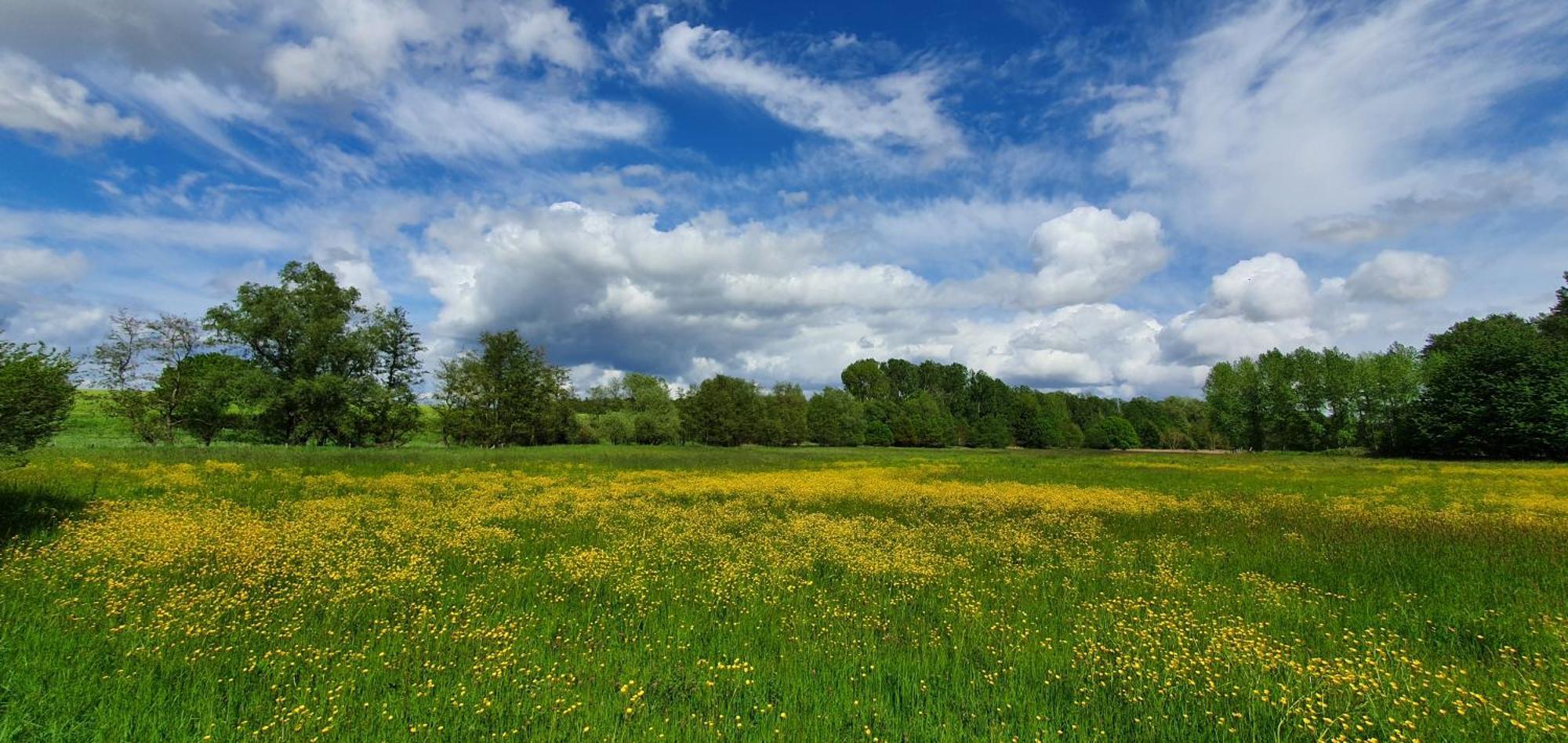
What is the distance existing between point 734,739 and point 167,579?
8.99 m

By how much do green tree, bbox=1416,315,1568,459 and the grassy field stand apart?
52515mm

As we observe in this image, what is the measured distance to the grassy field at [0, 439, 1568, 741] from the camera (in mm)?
4797

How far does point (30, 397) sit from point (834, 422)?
329 feet

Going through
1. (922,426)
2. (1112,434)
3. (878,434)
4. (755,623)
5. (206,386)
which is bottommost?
(755,623)

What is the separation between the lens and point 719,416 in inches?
3408

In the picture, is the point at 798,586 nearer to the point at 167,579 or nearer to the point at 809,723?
the point at 809,723

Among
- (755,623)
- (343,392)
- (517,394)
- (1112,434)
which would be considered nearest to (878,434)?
(1112,434)

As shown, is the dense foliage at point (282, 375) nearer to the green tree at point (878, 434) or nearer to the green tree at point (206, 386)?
the green tree at point (206, 386)

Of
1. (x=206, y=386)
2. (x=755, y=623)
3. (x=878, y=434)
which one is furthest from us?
(x=878, y=434)

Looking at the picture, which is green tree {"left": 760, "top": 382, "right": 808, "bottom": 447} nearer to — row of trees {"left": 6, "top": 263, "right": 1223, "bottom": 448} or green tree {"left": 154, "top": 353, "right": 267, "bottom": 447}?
row of trees {"left": 6, "top": 263, "right": 1223, "bottom": 448}

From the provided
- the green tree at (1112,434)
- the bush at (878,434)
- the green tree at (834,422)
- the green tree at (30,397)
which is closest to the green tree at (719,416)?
the green tree at (834,422)

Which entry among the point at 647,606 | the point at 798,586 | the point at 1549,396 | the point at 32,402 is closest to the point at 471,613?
the point at 647,606

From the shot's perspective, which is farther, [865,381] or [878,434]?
[865,381]

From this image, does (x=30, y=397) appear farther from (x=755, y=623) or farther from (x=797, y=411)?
(x=797, y=411)
